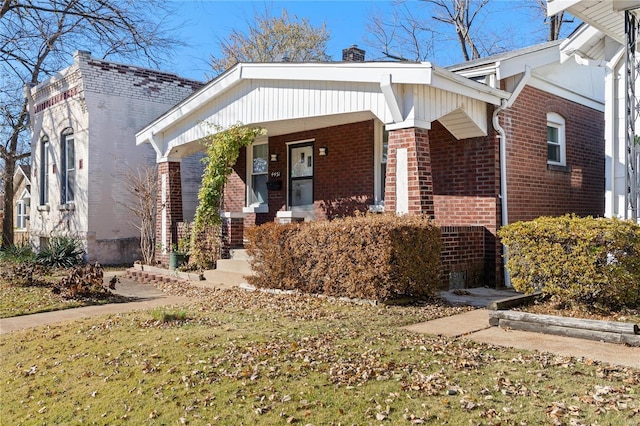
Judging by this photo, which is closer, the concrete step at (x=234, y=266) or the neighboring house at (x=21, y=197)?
the concrete step at (x=234, y=266)

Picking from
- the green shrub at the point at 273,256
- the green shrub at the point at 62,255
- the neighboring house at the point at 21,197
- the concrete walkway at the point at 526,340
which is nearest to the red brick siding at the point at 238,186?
the green shrub at the point at 62,255

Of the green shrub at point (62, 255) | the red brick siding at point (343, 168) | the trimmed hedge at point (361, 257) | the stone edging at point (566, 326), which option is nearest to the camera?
the stone edging at point (566, 326)

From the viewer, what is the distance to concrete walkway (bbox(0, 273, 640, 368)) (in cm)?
502

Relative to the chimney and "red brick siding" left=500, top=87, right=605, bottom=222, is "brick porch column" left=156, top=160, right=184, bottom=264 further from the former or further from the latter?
"red brick siding" left=500, top=87, right=605, bottom=222

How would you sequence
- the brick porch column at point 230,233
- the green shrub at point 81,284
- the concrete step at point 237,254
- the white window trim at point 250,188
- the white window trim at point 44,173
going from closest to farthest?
1. the green shrub at point 81,284
2. the concrete step at point 237,254
3. the brick porch column at point 230,233
4. the white window trim at point 250,188
5. the white window trim at point 44,173

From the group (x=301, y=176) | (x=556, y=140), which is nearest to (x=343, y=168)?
(x=301, y=176)

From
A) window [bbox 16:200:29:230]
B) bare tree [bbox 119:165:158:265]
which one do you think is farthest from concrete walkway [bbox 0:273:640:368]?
window [bbox 16:200:29:230]

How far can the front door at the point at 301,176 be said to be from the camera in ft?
42.3

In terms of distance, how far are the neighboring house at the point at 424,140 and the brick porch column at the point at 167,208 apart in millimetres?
29

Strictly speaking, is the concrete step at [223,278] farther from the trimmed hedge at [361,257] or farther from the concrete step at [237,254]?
the trimmed hedge at [361,257]

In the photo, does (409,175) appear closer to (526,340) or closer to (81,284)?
(526,340)

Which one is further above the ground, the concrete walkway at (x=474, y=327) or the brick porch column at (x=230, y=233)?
the brick porch column at (x=230, y=233)

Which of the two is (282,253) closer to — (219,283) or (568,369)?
(219,283)

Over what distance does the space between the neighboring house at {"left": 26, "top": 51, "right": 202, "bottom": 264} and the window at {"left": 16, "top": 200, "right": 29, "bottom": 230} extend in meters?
11.5
